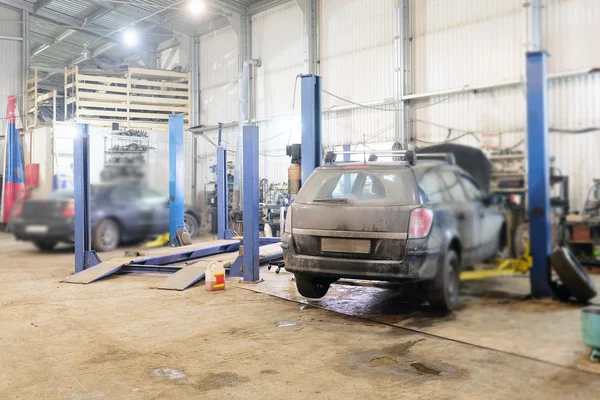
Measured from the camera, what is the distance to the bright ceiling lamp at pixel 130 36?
18.3 metres

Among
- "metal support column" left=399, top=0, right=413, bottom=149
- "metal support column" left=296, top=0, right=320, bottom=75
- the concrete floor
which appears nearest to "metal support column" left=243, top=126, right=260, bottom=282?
the concrete floor

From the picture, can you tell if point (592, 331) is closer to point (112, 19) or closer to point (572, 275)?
point (572, 275)

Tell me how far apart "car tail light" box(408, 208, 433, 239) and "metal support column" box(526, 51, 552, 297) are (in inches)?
59.2

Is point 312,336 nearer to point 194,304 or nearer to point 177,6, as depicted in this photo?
point 194,304

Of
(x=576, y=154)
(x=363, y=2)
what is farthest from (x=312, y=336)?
(x=363, y=2)

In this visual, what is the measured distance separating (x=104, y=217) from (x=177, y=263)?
1.72 meters

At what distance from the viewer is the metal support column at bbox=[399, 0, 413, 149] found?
39.2 feet

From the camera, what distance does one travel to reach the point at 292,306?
5.45 metres

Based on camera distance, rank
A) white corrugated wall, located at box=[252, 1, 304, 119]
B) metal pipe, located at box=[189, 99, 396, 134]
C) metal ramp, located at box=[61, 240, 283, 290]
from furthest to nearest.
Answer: white corrugated wall, located at box=[252, 1, 304, 119], metal pipe, located at box=[189, 99, 396, 134], metal ramp, located at box=[61, 240, 283, 290]

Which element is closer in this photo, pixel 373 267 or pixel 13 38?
pixel 373 267

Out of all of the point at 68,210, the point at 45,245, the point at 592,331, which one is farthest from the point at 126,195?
the point at 592,331

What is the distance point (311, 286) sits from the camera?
5.47m

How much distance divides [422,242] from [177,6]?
14003 millimetres

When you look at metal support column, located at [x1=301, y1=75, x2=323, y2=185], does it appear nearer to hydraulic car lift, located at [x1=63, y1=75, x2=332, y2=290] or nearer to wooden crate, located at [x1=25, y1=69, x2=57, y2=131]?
hydraulic car lift, located at [x1=63, y1=75, x2=332, y2=290]
